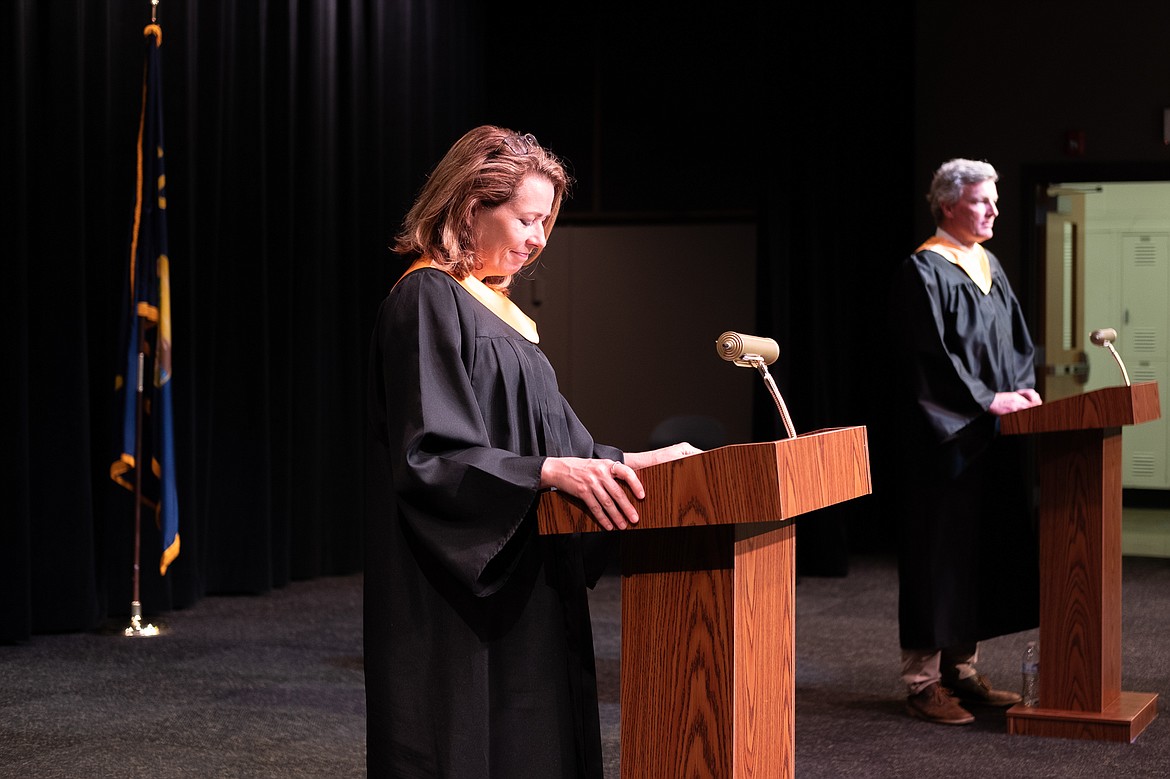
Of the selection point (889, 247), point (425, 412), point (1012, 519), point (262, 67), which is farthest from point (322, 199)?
point (425, 412)

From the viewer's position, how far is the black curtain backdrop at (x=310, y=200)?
490cm

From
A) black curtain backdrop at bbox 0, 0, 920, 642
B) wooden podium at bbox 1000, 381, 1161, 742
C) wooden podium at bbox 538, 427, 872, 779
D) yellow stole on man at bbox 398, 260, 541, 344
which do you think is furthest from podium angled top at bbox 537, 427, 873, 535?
black curtain backdrop at bbox 0, 0, 920, 642

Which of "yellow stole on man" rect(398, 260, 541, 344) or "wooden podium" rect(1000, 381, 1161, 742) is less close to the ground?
"yellow stole on man" rect(398, 260, 541, 344)

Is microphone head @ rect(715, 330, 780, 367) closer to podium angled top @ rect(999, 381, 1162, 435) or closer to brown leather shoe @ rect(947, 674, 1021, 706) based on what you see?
podium angled top @ rect(999, 381, 1162, 435)

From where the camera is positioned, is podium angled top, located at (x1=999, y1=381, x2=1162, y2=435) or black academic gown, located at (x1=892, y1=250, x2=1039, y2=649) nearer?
podium angled top, located at (x1=999, y1=381, x2=1162, y2=435)

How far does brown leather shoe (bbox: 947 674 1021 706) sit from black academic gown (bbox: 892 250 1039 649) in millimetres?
192

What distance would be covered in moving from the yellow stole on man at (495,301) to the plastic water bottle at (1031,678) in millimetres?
2192

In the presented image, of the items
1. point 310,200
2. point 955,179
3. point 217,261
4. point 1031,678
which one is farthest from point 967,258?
point 310,200

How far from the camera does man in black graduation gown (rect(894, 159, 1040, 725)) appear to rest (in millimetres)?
3697

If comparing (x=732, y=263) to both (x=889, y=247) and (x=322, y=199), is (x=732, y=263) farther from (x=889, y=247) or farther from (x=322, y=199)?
(x=322, y=199)

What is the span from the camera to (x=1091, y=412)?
334 cm

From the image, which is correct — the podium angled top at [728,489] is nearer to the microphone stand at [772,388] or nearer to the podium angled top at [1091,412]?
the microphone stand at [772,388]

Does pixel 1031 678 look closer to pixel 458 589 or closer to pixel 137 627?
pixel 458 589

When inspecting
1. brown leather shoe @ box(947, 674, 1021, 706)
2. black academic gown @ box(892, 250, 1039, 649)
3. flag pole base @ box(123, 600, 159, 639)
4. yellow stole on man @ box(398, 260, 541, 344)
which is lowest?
flag pole base @ box(123, 600, 159, 639)
